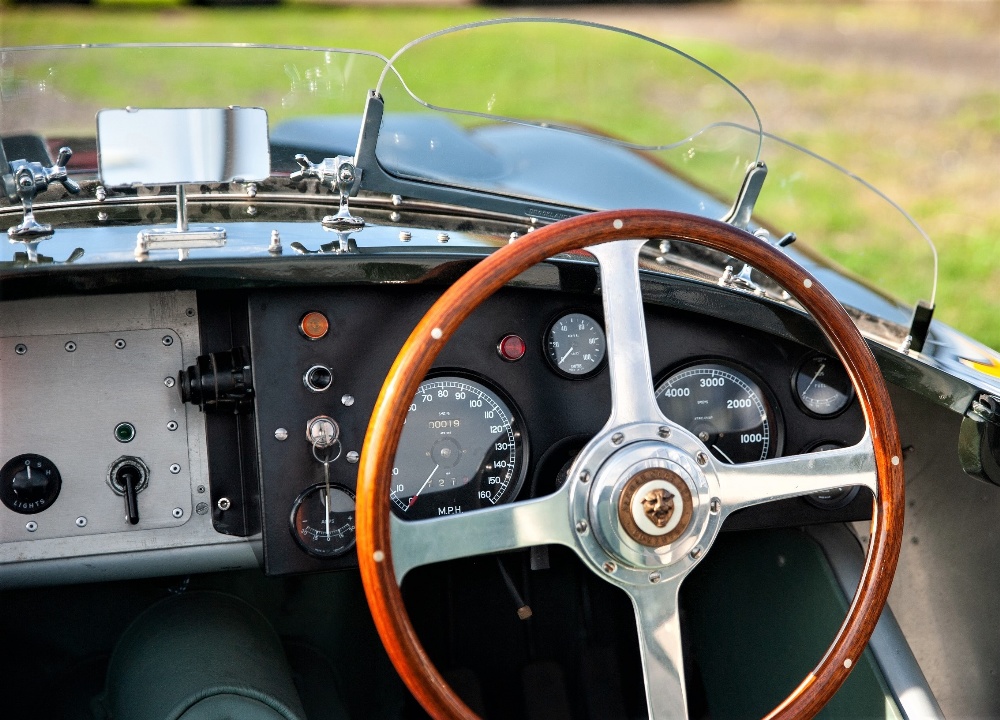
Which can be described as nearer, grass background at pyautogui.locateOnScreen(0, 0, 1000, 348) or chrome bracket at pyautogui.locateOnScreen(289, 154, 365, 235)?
chrome bracket at pyautogui.locateOnScreen(289, 154, 365, 235)

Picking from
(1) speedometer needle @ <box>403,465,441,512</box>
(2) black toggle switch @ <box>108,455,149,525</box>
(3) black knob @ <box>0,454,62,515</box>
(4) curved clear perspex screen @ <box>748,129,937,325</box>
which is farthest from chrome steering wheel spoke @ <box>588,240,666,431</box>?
(3) black knob @ <box>0,454,62,515</box>

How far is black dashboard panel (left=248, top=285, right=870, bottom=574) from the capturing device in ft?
5.81

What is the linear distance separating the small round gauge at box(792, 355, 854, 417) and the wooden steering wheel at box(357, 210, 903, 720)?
28 centimetres

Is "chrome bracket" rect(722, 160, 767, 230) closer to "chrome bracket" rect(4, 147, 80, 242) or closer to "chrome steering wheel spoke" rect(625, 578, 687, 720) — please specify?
"chrome steering wheel spoke" rect(625, 578, 687, 720)

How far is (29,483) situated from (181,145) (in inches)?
26.1

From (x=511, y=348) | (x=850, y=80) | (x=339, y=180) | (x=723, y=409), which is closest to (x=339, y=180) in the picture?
(x=339, y=180)

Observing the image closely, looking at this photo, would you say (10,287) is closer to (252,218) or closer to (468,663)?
(252,218)

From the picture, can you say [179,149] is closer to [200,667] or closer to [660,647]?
[200,667]

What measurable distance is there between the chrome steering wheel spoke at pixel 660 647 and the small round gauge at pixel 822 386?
20.2 inches

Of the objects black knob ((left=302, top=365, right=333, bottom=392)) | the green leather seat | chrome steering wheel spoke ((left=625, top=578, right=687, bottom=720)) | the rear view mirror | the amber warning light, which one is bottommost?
the green leather seat

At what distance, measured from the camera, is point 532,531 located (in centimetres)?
158

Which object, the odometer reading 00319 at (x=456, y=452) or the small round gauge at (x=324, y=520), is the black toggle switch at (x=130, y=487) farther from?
the odometer reading 00319 at (x=456, y=452)

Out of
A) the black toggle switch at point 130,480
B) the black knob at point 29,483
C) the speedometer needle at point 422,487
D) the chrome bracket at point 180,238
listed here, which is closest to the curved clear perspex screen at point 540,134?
the chrome bracket at point 180,238

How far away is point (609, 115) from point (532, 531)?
764cm
